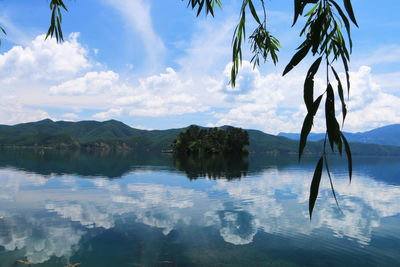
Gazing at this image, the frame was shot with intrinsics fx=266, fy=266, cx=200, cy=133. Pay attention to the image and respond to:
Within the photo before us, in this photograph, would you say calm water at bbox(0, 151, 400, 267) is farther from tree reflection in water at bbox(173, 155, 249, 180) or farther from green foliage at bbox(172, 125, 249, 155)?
green foliage at bbox(172, 125, 249, 155)

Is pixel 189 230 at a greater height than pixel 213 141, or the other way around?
pixel 213 141

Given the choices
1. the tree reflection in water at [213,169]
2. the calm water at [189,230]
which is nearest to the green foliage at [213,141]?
the tree reflection in water at [213,169]

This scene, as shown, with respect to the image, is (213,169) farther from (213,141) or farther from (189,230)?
(213,141)

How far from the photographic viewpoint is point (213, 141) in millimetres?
166375

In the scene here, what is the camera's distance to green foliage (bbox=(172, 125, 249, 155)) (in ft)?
526

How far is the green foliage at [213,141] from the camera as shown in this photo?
160m

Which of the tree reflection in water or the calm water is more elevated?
the tree reflection in water

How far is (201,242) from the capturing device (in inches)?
675

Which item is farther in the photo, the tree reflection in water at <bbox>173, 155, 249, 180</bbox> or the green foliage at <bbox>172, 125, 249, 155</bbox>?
the green foliage at <bbox>172, 125, 249, 155</bbox>

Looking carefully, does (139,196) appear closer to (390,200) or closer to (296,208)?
(296,208)

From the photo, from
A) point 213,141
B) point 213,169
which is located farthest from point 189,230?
point 213,141

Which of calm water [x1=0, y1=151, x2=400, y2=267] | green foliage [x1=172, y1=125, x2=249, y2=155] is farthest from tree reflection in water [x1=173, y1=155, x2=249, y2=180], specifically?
green foliage [x1=172, y1=125, x2=249, y2=155]

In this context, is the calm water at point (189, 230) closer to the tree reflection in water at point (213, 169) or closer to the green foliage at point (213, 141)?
the tree reflection in water at point (213, 169)

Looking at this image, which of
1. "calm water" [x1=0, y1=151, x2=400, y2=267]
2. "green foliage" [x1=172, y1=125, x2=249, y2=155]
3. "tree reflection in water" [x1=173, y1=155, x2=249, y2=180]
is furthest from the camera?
"green foliage" [x1=172, y1=125, x2=249, y2=155]
